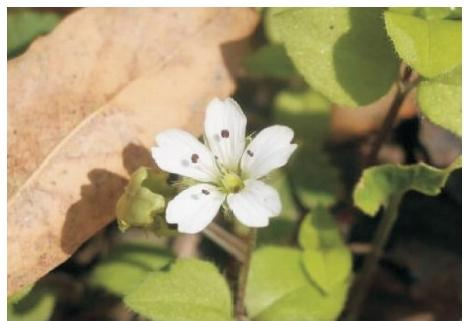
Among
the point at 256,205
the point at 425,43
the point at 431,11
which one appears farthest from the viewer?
the point at 431,11

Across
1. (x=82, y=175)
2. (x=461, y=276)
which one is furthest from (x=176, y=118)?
(x=461, y=276)

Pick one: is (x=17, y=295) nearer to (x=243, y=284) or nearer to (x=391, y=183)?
(x=243, y=284)

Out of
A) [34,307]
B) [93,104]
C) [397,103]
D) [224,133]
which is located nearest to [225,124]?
[224,133]

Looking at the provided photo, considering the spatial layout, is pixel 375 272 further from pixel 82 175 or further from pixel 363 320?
pixel 82 175

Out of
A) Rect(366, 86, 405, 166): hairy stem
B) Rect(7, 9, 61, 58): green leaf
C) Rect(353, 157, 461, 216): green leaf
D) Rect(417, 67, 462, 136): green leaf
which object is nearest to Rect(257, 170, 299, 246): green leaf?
Rect(366, 86, 405, 166): hairy stem

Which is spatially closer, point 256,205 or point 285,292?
point 256,205

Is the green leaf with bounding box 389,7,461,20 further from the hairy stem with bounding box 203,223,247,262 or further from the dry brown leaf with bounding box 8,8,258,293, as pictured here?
the hairy stem with bounding box 203,223,247,262
